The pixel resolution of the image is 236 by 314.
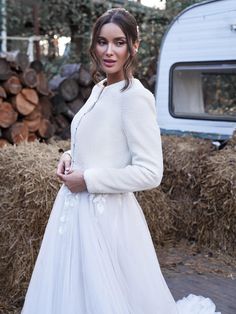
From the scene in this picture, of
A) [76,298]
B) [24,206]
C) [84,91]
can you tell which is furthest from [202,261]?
[84,91]

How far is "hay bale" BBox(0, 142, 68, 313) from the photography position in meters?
3.08

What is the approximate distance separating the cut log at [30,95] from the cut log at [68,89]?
2.11 feet

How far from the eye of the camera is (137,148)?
1.69m

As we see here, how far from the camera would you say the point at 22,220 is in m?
3.10

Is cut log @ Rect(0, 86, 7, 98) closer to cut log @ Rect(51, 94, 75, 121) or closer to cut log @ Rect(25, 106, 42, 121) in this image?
cut log @ Rect(25, 106, 42, 121)

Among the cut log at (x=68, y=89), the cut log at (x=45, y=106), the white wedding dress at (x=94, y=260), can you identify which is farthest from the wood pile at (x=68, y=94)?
the white wedding dress at (x=94, y=260)

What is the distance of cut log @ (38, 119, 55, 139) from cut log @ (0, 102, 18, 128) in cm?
46

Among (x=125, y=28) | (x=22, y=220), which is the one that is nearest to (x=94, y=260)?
(x=125, y=28)

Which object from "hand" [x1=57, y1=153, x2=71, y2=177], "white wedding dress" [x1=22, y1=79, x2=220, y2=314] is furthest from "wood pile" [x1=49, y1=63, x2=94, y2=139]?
"white wedding dress" [x1=22, y1=79, x2=220, y2=314]

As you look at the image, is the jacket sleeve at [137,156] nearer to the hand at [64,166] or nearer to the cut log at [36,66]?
the hand at [64,166]

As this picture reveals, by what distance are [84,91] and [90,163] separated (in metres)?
5.23

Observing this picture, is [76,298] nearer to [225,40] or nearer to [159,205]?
[159,205]

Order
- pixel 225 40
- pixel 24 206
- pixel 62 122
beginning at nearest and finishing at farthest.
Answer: pixel 24 206
pixel 225 40
pixel 62 122

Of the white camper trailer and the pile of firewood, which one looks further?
the pile of firewood
